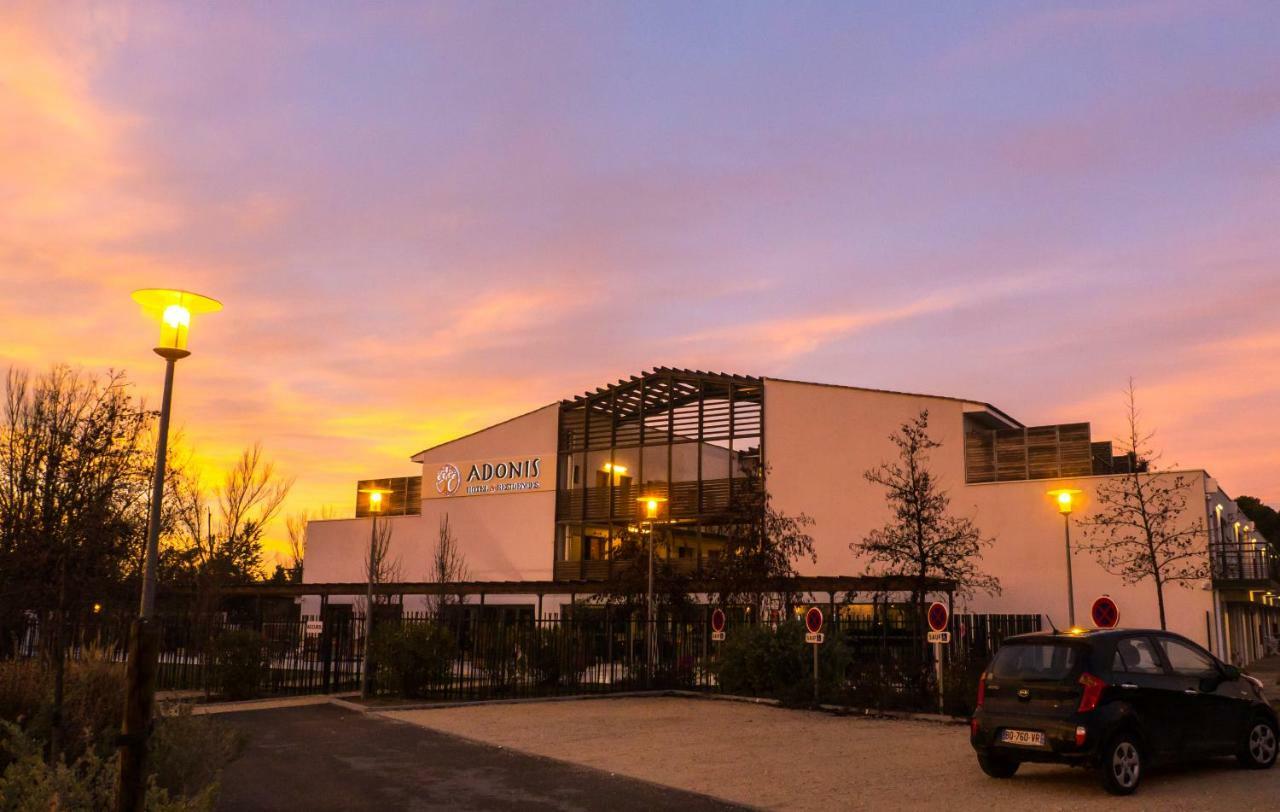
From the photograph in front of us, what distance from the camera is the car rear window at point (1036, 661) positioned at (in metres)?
10.7

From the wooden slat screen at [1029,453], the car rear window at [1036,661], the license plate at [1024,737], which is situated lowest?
the license plate at [1024,737]

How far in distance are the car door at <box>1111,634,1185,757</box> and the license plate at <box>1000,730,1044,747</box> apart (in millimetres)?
893

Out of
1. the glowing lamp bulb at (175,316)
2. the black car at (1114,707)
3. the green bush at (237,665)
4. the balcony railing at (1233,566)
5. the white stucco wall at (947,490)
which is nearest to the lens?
the glowing lamp bulb at (175,316)

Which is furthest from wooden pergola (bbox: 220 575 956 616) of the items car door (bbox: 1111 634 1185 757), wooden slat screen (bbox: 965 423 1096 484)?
car door (bbox: 1111 634 1185 757)

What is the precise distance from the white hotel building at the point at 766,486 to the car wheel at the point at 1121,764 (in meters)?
18.7

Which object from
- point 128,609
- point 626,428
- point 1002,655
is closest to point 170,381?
point 1002,655

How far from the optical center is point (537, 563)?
1759 inches

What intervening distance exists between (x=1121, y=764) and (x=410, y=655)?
48.8ft

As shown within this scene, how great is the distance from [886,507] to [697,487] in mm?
7728

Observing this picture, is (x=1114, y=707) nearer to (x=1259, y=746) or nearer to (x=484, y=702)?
(x=1259, y=746)

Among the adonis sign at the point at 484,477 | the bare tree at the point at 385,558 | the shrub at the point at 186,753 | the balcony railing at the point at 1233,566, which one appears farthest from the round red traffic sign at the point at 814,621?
the bare tree at the point at 385,558

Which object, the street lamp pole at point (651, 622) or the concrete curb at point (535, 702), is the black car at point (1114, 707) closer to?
the concrete curb at point (535, 702)

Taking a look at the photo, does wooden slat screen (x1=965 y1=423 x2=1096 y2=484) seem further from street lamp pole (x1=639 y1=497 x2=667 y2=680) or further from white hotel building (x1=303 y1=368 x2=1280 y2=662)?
street lamp pole (x1=639 y1=497 x2=667 y2=680)

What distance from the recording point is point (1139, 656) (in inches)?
432
